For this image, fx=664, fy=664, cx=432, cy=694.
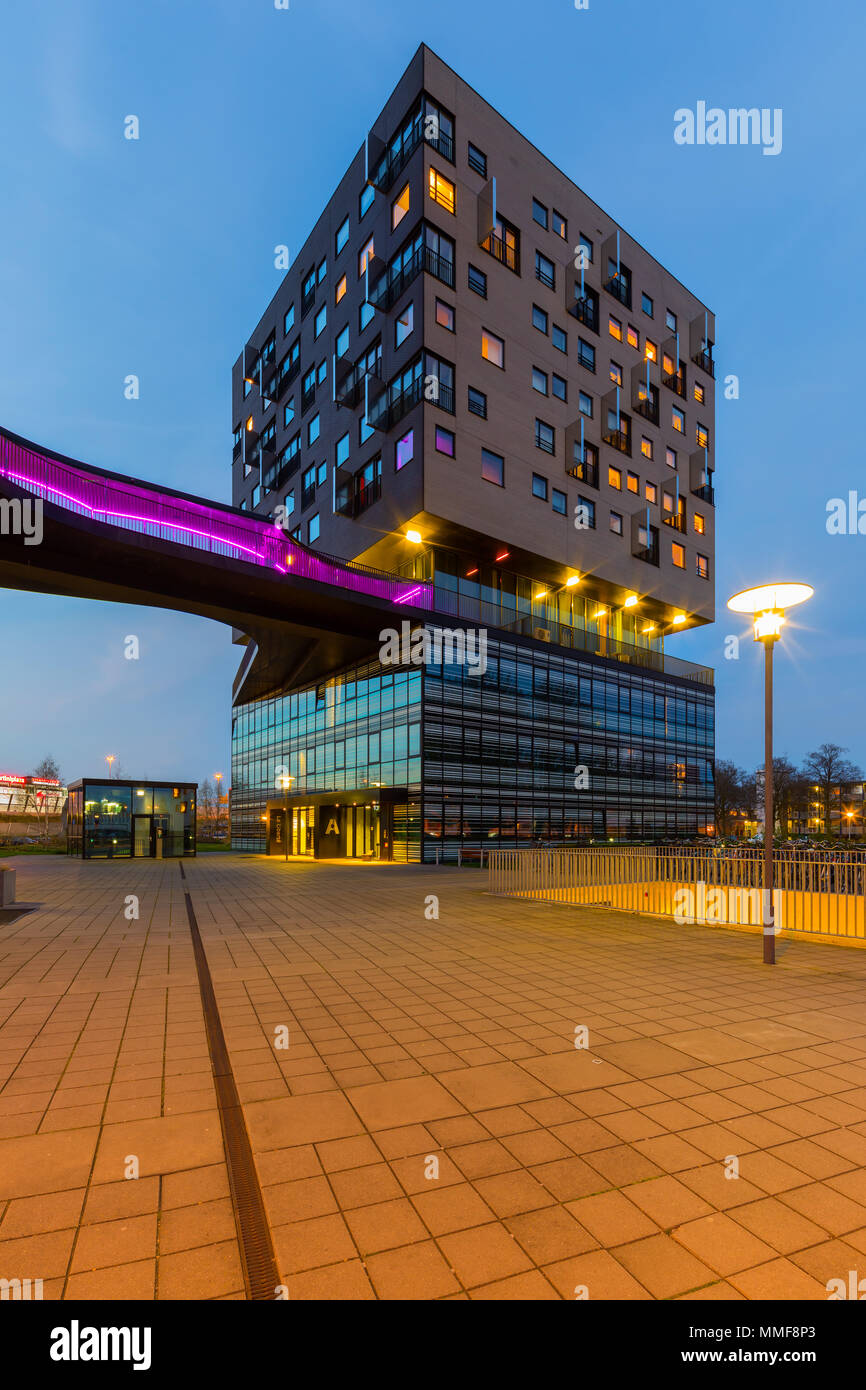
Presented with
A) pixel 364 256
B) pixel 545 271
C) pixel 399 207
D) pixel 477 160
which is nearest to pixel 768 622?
pixel 399 207

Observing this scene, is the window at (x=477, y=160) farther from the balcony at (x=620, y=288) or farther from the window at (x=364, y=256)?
the balcony at (x=620, y=288)

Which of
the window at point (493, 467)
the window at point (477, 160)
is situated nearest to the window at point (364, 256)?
the window at point (477, 160)

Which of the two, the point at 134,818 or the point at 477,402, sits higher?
the point at 477,402

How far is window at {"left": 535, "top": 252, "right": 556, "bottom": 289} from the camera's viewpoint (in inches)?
1357

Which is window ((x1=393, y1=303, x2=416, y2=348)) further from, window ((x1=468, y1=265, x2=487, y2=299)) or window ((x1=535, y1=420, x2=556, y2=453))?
window ((x1=535, y1=420, x2=556, y2=453))

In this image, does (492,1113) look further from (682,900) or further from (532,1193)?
(682,900)

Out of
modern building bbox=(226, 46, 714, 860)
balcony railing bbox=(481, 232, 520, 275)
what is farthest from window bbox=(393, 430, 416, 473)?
balcony railing bbox=(481, 232, 520, 275)

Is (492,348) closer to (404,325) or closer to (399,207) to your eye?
(404,325)

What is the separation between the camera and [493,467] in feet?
103

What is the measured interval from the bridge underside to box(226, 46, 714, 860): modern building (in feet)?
7.21

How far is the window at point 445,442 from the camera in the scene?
29.0 metres

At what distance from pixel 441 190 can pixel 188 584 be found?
2109 centimetres

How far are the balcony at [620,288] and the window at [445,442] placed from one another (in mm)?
18304

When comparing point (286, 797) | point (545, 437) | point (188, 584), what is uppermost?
point (545, 437)
